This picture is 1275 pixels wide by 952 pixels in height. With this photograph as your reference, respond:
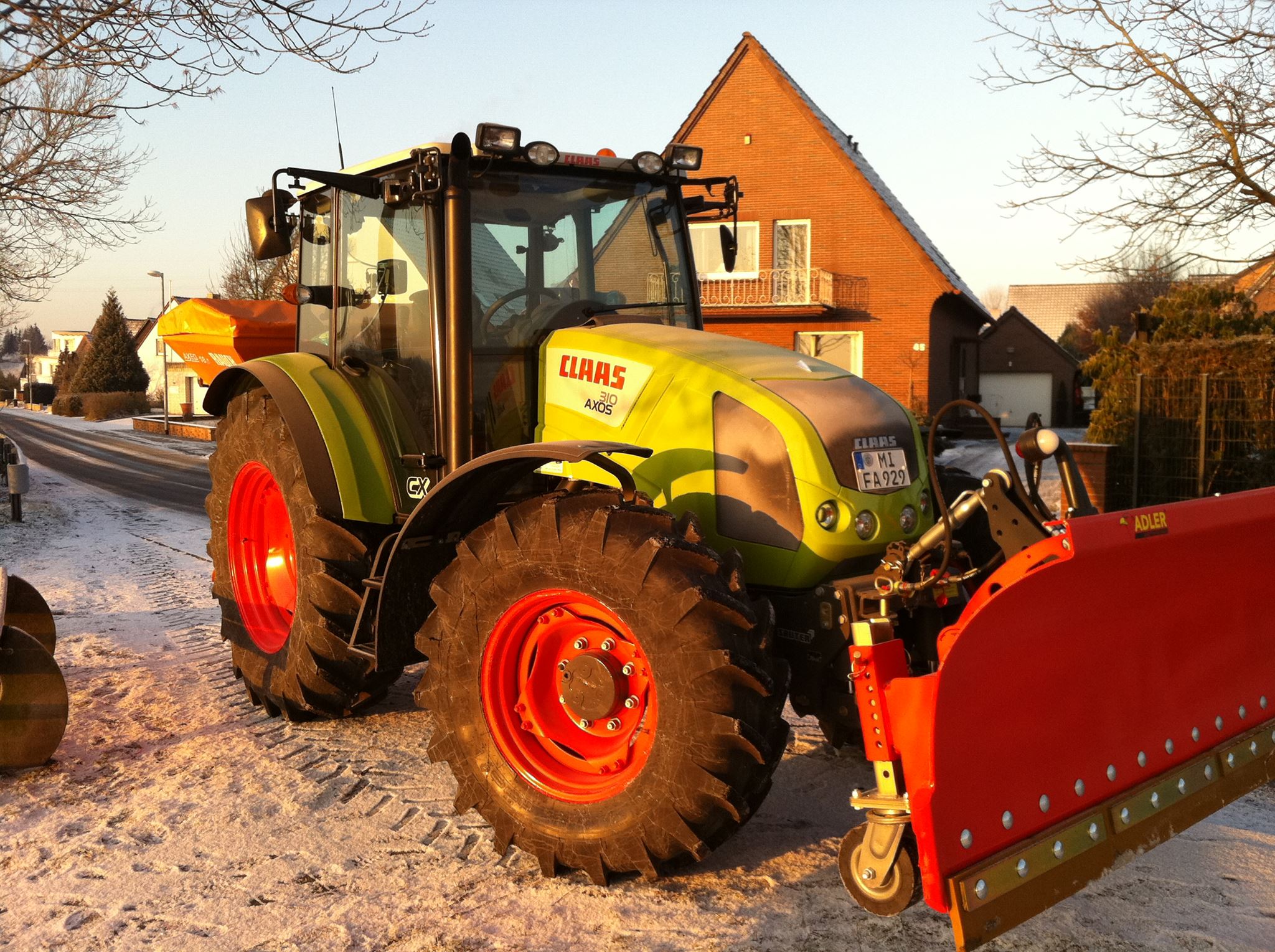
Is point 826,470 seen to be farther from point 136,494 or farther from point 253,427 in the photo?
point 136,494

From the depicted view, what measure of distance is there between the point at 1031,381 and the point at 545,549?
→ 38.2 meters

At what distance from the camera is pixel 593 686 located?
369cm

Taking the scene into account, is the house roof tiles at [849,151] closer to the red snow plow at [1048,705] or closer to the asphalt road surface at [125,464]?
the asphalt road surface at [125,464]

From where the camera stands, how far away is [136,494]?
1708 cm

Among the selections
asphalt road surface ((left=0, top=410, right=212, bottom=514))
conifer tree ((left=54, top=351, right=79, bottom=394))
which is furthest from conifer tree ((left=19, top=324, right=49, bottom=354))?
asphalt road surface ((left=0, top=410, right=212, bottom=514))

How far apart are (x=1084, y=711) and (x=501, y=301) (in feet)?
8.87

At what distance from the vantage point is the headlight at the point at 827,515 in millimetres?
3783

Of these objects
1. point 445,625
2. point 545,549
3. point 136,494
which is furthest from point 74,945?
point 136,494

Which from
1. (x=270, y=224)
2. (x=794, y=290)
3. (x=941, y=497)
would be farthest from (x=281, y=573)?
(x=794, y=290)

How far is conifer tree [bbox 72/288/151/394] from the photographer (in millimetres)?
57094

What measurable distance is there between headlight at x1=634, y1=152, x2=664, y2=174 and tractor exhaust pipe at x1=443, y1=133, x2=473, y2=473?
800 mm

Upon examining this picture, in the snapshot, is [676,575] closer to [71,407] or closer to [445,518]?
[445,518]

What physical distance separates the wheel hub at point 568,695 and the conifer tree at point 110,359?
58379mm

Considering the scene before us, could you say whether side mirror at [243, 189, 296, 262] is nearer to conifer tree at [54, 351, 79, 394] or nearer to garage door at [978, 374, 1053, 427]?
garage door at [978, 374, 1053, 427]
